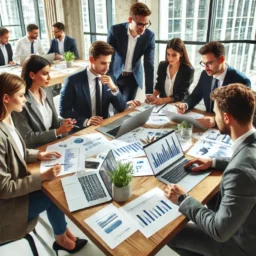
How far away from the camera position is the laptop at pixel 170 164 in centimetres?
135

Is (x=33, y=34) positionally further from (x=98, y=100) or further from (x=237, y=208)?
(x=237, y=208)

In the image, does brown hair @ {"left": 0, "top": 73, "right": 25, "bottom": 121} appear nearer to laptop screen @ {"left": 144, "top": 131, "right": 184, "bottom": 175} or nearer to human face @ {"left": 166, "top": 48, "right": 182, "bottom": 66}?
laptop screen @ {"left": 144, "top": 131, "right": 184, "bottom": 175}

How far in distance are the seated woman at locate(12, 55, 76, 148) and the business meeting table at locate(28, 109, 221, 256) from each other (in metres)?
0.36

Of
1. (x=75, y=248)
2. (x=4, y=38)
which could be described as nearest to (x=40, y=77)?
(x=75, y=248)

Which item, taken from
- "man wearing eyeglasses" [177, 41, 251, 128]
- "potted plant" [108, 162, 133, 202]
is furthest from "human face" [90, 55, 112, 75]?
"potted plant" [108, 162, 133, 202]

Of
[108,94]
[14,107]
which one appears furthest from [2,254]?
[108,94]

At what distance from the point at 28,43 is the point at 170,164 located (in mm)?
4660

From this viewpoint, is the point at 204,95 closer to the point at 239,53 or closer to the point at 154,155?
the point at 154,155

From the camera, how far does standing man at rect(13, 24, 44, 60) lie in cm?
489

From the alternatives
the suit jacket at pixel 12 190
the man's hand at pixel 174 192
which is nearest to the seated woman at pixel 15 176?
the suit jacket at pixel 12 190

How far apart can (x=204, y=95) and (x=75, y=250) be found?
1.74m

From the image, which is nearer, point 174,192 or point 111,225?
point 111,225

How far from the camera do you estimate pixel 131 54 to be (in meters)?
3.06

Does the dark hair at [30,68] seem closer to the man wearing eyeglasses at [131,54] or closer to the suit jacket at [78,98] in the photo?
the suit jacket at [78,98]
